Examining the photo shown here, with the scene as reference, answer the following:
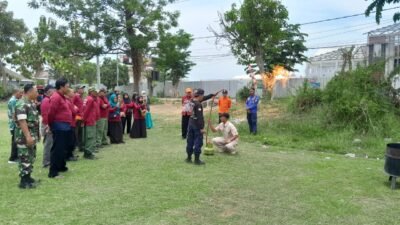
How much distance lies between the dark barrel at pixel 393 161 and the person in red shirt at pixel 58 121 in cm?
544

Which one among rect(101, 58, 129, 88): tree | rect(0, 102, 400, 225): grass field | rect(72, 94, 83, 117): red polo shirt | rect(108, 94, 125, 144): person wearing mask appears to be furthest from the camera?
rect(101, 58, 129, 88): tree

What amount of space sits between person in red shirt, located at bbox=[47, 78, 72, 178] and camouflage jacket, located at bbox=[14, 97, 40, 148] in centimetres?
45

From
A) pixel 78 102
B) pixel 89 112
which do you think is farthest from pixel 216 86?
pixel 89 112

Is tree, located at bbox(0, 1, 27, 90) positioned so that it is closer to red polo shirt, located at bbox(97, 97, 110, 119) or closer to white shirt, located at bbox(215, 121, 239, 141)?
red polo shirt, located at bbox(97, 97, 110, 119)

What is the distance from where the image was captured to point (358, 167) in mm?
9117

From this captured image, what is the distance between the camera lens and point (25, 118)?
6668 mm

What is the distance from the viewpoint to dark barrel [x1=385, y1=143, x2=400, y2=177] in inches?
283

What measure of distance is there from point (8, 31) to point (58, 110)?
4473cm

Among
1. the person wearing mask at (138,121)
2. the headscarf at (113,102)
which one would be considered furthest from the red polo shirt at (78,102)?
the person wearing mask at (138,121)

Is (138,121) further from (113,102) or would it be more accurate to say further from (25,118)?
(25,118)

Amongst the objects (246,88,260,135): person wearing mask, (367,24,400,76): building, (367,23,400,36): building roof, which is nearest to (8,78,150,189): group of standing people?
(246,88,260,135): person wearing mask

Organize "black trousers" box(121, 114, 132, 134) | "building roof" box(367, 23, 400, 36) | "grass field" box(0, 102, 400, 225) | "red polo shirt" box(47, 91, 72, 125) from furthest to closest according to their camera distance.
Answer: "building roof" box(367, 23, 400, 36)
"black trousers" box(121, 114, 132, 134)
"red polo shirt" box(47, 91, 72, 125)
"grass field" box(0, 102, 400, 225)

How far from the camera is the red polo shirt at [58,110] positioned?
7691mm

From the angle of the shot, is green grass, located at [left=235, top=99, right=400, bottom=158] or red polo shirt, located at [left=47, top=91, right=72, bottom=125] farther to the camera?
green grass, located at [left=235, top=99, right=400, bottom=158]
